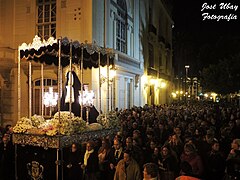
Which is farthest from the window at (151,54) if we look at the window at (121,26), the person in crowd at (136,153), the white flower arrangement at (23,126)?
the person in crowd at (136,153)

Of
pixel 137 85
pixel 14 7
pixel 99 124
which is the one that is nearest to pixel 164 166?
pixel 99 124

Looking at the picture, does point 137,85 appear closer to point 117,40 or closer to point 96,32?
point 117,40

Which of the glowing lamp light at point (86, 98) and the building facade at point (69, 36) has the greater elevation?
the building facade at point (69, 36)

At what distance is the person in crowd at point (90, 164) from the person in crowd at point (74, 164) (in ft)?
0.96

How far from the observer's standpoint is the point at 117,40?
2148 cm

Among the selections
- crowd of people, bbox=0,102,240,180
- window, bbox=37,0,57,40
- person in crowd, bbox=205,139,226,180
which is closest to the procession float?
crowd of people, bbox=0,102,240,180

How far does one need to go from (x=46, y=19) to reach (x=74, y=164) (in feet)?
40.6

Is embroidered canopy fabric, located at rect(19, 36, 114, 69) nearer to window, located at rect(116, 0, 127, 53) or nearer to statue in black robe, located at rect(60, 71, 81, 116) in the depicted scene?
statue in black robe, located at rect(60, 71, 81, 116)

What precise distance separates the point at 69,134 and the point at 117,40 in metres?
12.7

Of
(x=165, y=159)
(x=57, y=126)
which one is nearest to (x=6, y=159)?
(x=57, y=126)

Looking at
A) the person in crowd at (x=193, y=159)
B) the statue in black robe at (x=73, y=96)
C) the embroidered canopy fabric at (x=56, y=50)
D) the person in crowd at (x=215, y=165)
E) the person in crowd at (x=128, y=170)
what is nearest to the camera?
the person in crowd at (x=128, y=170)

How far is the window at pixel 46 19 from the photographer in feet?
62.6

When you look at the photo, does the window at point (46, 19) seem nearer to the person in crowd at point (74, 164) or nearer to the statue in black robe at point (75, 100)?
the statue in black robe at point (75, 100)

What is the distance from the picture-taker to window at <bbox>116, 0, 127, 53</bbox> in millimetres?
21567
